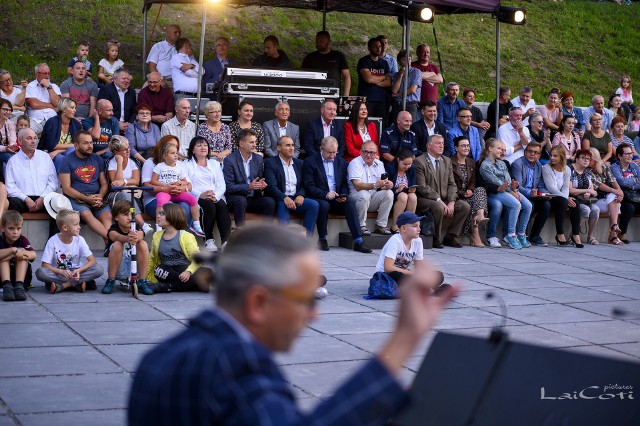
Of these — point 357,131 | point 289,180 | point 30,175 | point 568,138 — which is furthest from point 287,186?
point 568,138

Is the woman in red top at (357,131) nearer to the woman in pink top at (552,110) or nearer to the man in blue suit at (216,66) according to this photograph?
the man in blue suit at (216,66)

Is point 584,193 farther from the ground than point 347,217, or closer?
farther from the ground

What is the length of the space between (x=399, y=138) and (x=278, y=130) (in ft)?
6.09

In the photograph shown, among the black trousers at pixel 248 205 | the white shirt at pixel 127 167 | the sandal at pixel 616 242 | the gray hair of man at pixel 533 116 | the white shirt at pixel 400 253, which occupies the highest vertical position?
the gray hair of man at pixel 533 116

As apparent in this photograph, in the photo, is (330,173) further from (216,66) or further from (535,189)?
(216,66)

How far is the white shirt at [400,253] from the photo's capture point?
10242 mm

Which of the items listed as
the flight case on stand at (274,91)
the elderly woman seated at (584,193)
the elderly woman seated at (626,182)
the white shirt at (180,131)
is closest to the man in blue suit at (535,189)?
the elderly woman seated at (584,193)

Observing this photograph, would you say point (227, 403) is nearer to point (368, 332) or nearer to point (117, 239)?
point (368, 332)

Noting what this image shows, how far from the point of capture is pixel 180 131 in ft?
46.7

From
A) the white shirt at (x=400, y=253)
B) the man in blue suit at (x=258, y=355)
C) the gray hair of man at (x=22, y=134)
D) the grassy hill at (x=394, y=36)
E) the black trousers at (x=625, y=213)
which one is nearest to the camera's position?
the man in blue suit at (x=258, y=355)

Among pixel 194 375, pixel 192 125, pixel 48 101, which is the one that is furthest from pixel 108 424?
pixel 48 101

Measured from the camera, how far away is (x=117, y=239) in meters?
10.2

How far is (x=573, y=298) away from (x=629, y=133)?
9.09m

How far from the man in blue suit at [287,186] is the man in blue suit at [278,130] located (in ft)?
2.31
